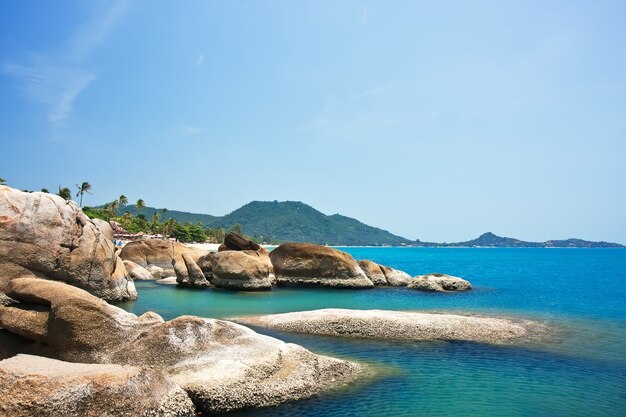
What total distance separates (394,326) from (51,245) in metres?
22.1

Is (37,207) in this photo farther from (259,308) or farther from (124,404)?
(124,404)

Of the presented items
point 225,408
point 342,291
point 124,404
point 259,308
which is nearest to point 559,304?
point 342,291

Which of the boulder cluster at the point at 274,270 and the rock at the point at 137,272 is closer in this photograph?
the boulder cluster at the point at 274,270

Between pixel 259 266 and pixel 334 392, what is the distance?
34.8 metres

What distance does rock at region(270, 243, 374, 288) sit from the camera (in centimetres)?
5322

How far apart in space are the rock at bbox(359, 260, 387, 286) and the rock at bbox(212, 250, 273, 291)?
46.5ft

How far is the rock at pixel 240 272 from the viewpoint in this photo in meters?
47.7

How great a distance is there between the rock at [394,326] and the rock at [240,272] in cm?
1965

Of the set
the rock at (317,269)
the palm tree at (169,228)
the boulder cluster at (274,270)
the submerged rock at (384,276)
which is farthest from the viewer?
the palm tree at (169,228)

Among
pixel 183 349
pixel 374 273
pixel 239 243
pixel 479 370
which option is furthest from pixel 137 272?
pixel 479 370

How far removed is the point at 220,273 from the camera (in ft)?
159

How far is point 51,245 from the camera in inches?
1101

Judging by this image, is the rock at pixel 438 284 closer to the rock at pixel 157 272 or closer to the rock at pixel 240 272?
the rock at pixel 240 272

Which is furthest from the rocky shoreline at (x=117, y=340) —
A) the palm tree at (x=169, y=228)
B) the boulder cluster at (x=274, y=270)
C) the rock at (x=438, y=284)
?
the palm tree at (x=169, y=228)
